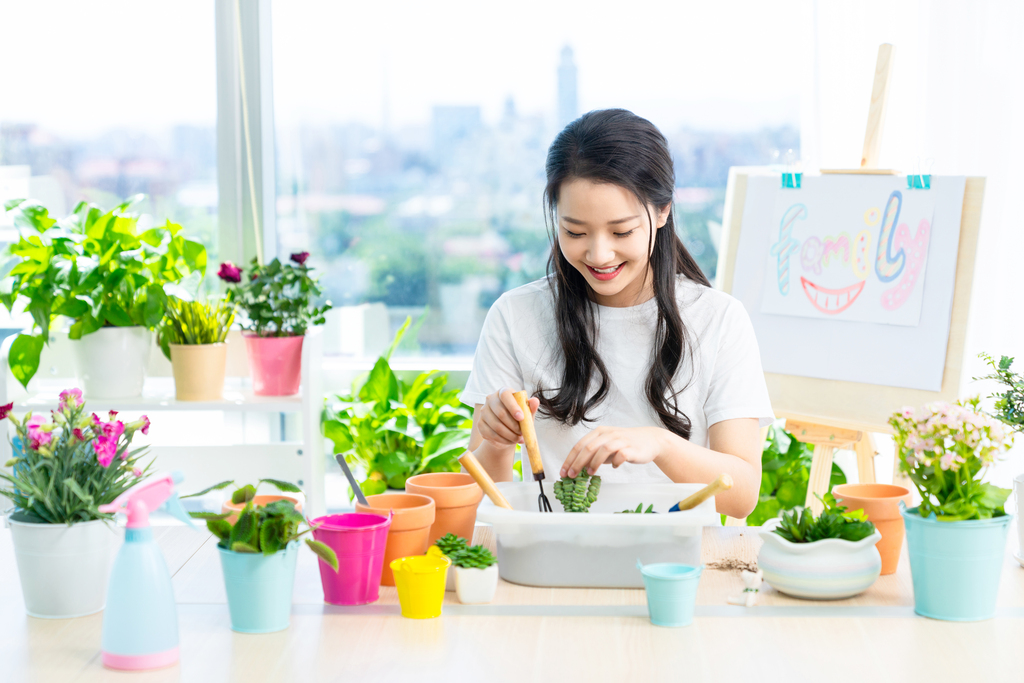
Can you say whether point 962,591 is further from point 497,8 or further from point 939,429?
point 497,8

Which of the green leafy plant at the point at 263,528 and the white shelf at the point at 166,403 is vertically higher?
the green leafy plant at the point at 263,528

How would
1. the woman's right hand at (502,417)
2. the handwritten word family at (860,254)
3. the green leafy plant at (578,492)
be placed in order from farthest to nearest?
the handwritten word family at (860,254) < the woman's right hand at (502,417) < the green leafy plant at (578,492)

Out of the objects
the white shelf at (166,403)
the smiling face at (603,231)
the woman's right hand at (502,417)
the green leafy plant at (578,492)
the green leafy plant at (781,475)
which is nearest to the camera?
the green leafy plant at (578,492)

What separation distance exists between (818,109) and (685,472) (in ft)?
5.42

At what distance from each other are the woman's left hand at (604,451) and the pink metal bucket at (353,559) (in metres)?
0.26

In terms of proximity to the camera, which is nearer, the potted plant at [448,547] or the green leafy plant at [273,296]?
the potted plant at [448,547]

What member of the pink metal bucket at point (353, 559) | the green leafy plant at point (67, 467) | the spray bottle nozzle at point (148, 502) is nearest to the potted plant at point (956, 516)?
the pink metal bucket at point (353, 559)

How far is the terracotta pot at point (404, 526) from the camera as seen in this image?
3.74 ft

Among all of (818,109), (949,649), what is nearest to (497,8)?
(818,109)

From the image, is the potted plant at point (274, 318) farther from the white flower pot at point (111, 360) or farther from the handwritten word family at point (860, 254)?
the handwritten word family at point (860, 254)

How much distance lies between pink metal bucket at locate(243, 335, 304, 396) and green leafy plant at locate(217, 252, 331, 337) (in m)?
0.03

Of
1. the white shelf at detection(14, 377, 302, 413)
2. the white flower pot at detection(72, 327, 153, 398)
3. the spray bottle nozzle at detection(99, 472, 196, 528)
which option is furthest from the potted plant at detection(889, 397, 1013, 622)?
the white flower pot at detection(72, 327, 153, 398)

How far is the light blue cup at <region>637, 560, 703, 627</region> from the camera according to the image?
1022 millimetres

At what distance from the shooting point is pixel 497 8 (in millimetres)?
2934
